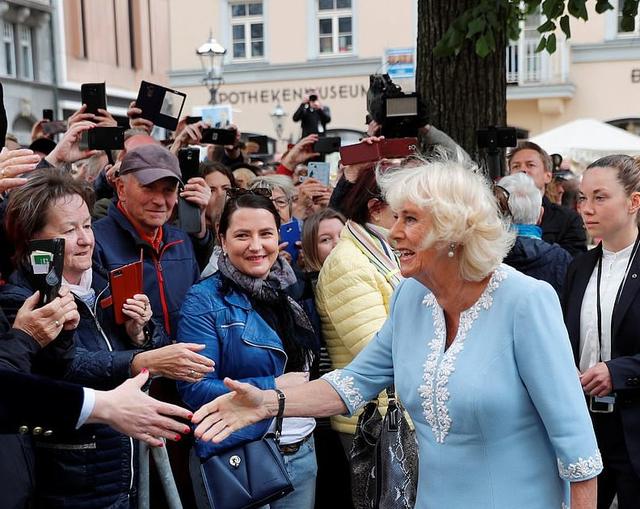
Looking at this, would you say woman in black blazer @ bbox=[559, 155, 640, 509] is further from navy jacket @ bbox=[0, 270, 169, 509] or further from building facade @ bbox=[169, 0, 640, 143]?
building facade @ bbox=[169, 0, 640, 143]

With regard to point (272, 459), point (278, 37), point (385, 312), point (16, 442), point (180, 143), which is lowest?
point (272, 459)

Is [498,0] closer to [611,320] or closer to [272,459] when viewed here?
[611,320]

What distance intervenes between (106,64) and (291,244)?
22.0 m

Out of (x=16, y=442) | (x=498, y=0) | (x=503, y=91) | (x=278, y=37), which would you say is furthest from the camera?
(x=278, y=37)

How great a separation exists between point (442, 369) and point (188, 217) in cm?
216

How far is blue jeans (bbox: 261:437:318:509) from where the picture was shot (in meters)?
3.32

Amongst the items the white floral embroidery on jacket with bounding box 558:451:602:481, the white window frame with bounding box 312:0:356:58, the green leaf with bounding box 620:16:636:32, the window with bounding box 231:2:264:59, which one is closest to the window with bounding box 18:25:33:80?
the window with bounding box 231:2:264:59

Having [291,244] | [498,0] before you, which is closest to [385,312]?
[291,244]

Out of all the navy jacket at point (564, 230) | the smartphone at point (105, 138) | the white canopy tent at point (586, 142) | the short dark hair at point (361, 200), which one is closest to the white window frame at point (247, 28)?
the white canopy tent at point (586, 142)

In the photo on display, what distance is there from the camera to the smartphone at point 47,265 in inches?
104

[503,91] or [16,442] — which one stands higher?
[503,91]

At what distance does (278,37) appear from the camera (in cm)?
2494

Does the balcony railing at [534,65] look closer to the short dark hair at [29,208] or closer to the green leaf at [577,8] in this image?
the green leaf at [577,8]

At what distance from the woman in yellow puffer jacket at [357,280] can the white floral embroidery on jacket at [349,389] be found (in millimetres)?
741
